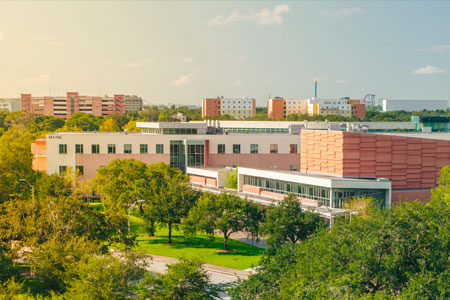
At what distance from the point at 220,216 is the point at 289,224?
8990 mm

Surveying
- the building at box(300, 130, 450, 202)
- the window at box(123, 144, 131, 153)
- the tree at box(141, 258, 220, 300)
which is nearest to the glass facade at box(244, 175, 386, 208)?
the building at box(300, 130, 450, 202)

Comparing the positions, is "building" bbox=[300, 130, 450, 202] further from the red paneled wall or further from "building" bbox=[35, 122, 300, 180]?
"building" bbox=[35, 122, 300, 180]

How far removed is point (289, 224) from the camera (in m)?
48.8

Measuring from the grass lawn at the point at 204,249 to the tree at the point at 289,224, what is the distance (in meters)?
3.62

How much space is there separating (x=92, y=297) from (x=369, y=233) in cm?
1723

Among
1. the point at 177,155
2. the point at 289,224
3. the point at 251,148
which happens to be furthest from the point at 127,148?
the point at 289,224

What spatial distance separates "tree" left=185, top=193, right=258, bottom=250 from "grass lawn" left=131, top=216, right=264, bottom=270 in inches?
83.4

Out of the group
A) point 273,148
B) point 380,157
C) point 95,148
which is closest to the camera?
point 380,157

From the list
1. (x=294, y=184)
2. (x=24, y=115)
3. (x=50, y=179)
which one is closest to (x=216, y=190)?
(x=294, y=184)

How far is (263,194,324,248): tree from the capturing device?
48.7 m

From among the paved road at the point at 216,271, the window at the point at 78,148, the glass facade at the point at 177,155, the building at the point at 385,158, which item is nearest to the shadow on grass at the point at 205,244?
the paved road at the point at 216,271

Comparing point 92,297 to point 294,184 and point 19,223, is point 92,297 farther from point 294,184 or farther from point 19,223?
point 294,184

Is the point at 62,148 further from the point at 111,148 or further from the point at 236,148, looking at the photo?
the point at 236,148

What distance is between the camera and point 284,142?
9006cm
